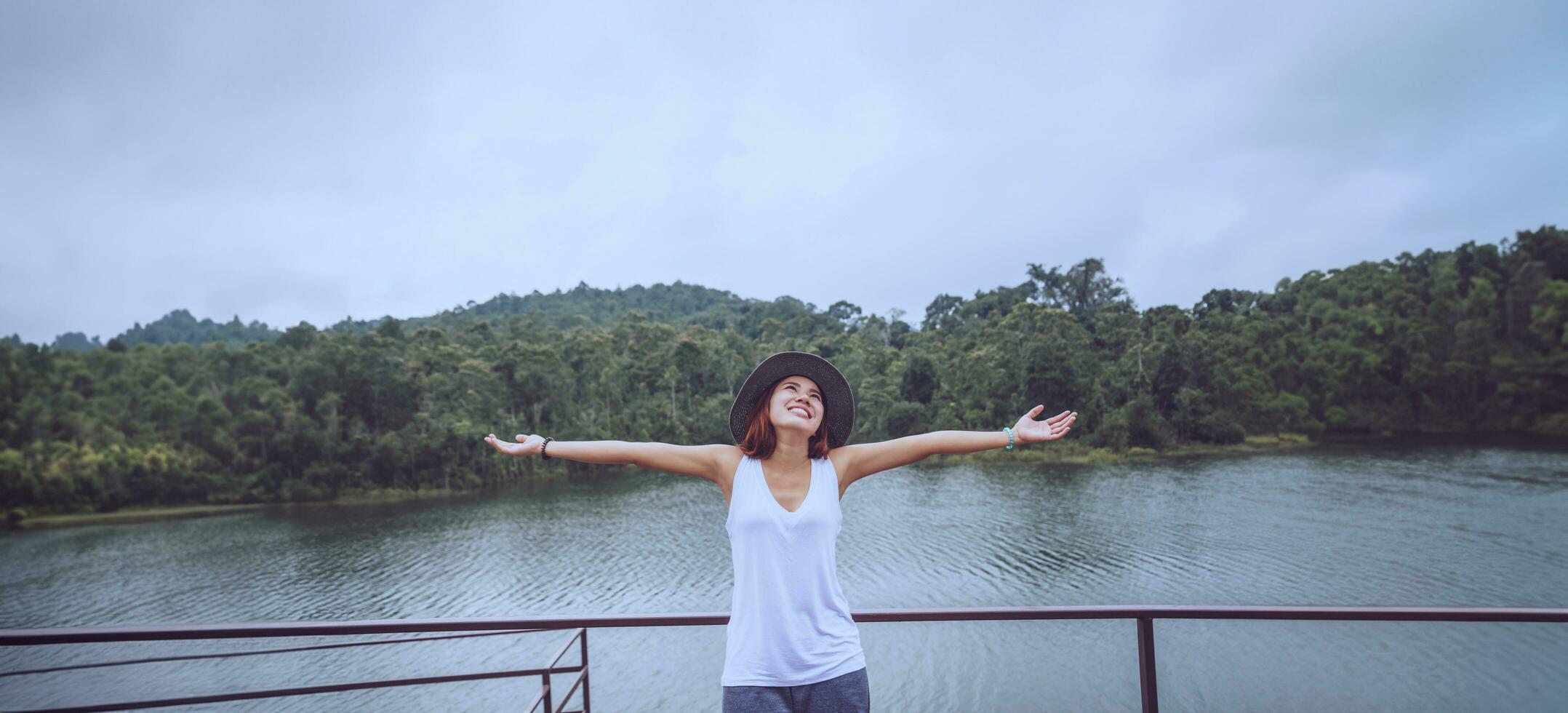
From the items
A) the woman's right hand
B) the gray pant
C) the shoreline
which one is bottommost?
the shoreline

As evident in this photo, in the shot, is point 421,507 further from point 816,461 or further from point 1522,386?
point 1522,386

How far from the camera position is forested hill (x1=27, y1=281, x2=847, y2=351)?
70375mm

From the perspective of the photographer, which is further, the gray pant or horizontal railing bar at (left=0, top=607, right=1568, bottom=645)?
horizontal railing bar at (left=0, top=607, right=1568, bottom=645)

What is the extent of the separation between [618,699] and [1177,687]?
873 centimetres

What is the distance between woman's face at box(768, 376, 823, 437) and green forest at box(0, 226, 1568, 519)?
125 ft

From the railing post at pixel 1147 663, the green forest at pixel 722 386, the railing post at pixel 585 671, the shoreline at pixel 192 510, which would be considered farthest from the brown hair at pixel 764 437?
the green forest at pixel 722 386

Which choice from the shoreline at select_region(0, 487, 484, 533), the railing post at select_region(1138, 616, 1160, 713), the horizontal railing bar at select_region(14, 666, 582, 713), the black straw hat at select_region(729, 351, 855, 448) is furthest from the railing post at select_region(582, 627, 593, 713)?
the shoreline at select_region(0, 487, 484, 533)

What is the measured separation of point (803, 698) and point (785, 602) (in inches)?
6.9

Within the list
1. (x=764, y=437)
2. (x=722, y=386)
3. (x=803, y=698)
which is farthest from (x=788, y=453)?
(x=722, y=386)

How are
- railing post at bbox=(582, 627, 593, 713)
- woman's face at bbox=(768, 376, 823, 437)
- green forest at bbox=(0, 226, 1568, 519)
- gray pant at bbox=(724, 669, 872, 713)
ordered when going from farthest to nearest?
1. green forest at bbox=(0, 226, 1568, 519)
2. railing post at bbox=(582, 627, 593, 713)
3. woman's face at bbox=(768, 376, 823, 437)
4. gray pant at bbox=(724, 669, 872, 713)

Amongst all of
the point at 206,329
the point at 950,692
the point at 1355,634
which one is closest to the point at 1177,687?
the point at 950,692

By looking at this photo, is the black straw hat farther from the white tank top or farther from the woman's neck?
the white tank top

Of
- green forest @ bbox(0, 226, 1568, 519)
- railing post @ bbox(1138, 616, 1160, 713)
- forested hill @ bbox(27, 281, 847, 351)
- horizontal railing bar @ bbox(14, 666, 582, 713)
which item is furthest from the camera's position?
forested hill @ bbox(27, 281, 847, 351)

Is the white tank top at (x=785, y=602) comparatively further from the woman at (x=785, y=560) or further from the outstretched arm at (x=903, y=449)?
the outstretched arm at (x=903, y=449)
